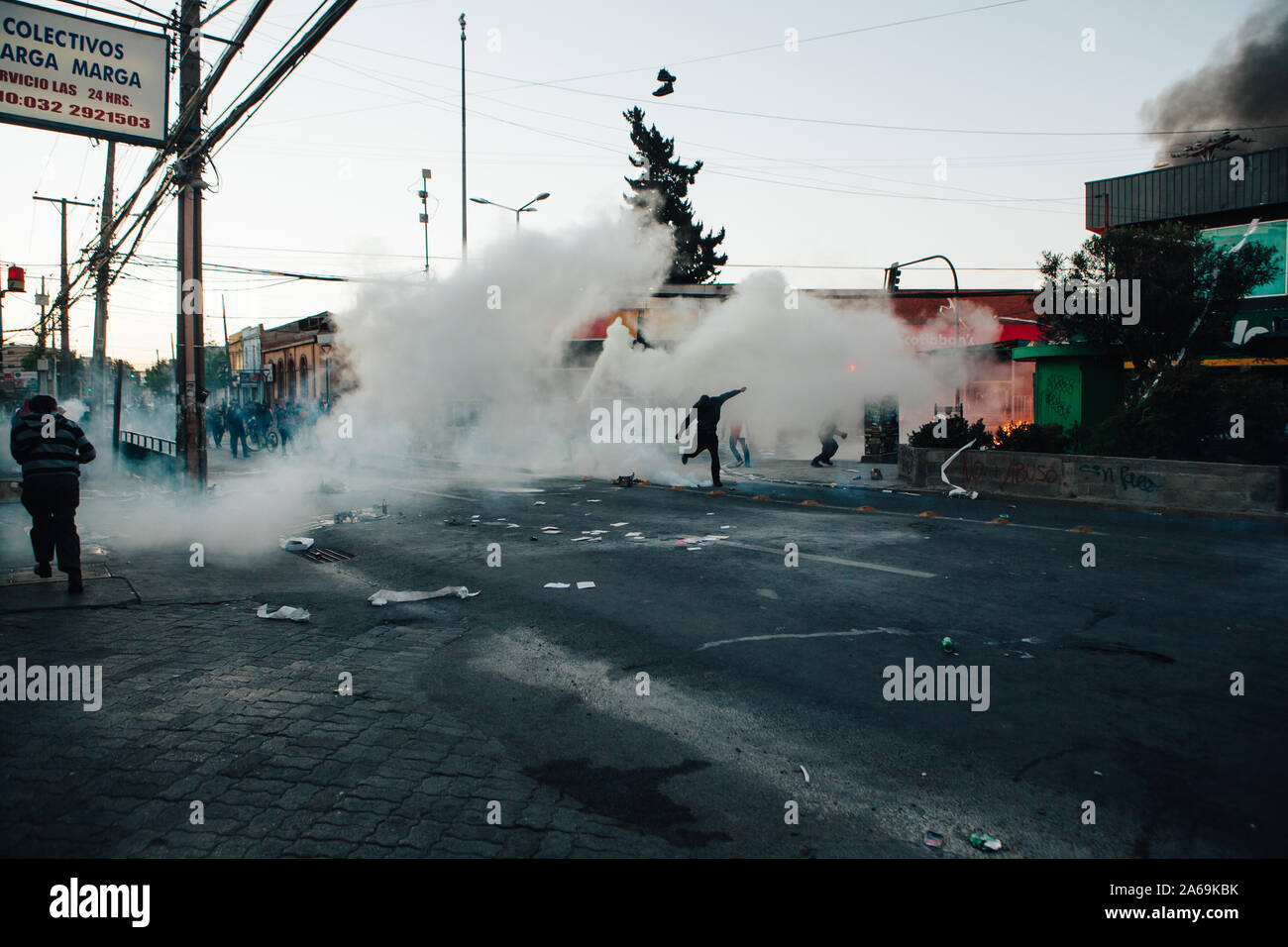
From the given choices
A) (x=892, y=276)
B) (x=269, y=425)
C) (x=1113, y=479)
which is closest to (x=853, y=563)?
(x=1113, y=479)

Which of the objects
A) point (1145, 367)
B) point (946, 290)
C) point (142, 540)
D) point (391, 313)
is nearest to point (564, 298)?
point (391, 313)

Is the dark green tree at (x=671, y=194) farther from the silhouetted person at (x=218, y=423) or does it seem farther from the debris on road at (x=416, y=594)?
the debris on road at (x=416, y=594)

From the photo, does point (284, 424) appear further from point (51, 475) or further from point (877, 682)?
point (877, 682)

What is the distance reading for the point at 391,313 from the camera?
15.5 metres

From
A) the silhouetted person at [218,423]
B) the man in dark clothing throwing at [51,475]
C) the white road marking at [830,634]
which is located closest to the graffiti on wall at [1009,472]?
the white road marking at [830,634]

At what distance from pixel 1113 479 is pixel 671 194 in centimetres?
4447

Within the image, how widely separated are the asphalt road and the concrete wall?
224cm

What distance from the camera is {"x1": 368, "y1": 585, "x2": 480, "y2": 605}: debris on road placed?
7004 mm

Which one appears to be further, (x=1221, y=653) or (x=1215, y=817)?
(x=1221, y=653)

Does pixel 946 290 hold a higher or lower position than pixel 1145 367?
higher
